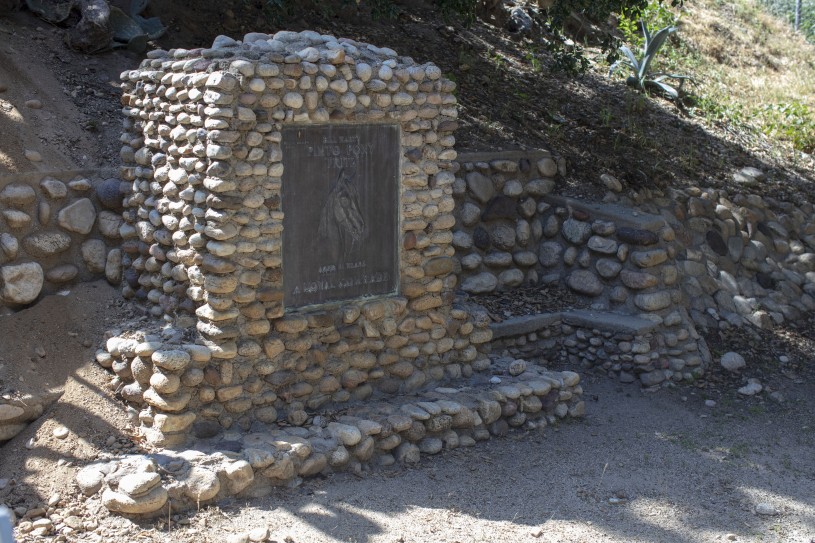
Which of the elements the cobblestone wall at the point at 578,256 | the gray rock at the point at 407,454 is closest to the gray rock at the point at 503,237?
the cobblestone wall at the point at 578,256

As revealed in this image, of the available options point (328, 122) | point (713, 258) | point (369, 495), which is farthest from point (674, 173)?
point (369, 495)

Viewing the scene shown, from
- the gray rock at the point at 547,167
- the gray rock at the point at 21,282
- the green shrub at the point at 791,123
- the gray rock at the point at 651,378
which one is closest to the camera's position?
the gray rock at the point at 21,282

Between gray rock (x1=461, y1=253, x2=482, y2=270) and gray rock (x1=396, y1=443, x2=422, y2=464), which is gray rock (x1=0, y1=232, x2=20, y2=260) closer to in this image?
gray rock (x1=396, y1=443, x2=422, y2=464)

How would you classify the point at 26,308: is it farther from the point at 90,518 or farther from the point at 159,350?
the point at 90,518

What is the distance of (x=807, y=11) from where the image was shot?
1753 cm

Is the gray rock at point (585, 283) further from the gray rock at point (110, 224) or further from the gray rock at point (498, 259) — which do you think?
the gray rock at point (110, 224)

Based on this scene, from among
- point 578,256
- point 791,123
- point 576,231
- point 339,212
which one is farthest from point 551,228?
point 791,123

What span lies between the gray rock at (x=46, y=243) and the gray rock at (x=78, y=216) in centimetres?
8

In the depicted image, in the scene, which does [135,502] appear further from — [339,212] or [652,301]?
[652,301]

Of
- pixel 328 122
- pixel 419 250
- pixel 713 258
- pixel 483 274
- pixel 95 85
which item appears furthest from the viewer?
pixel 713 258

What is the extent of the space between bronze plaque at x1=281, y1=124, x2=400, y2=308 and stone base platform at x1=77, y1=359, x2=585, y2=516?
812 mm

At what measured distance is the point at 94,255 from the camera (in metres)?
6.00

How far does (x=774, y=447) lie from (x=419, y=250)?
113 inches

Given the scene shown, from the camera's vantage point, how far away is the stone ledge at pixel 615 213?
7.78m
